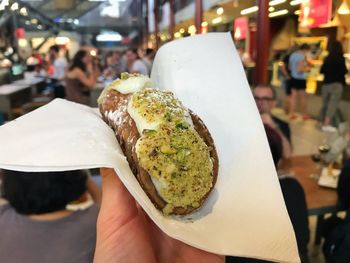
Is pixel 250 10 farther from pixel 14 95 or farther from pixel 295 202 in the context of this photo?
pixel 14 95

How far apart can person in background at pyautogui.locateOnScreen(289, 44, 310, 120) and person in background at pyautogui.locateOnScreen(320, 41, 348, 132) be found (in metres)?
0.82

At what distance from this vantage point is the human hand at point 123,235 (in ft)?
3.50

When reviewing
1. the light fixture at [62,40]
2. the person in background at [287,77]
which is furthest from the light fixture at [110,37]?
the person in background at [287,77]

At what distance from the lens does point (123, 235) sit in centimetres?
110

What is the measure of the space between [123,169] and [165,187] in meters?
0.13

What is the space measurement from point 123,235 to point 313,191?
75.9 inches

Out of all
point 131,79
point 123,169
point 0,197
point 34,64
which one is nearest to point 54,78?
point 34,64

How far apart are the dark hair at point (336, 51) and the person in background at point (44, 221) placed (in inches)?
230

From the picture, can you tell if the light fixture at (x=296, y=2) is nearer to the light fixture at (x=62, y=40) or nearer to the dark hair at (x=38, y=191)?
the dark hair at (x=38, y=191)

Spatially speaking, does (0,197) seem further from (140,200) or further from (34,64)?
(34,64)

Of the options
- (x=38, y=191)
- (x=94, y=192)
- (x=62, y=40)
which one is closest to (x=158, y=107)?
(x=38, y=191)

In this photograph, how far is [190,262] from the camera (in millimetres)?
1072

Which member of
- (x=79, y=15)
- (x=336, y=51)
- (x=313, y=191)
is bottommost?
(x=313, y=191)

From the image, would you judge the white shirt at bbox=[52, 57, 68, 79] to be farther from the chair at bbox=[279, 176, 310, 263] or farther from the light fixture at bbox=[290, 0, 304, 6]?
the chair at bbox=[279, 176, 310, 263]
